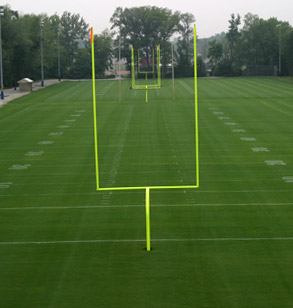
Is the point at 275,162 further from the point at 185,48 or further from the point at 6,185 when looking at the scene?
the point at 185,48

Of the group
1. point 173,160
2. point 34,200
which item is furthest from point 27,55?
point 34,200

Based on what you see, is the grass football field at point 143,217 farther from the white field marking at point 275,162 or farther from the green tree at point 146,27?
the green tree at point 146,27

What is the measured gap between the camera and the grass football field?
10562mm

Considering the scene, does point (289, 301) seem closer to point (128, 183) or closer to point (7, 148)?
point (128, 183)

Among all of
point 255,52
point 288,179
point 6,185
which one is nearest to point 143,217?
point 6,185

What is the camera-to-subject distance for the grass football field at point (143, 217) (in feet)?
34.7

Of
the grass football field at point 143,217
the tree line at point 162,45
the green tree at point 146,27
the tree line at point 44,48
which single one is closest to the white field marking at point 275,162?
the grass football field at point 143,217

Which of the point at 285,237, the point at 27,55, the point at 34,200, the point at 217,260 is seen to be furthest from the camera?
the point at 27,55

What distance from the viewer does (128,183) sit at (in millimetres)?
18328

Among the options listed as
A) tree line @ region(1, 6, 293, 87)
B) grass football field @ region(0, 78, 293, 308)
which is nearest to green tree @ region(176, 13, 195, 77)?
tree line @ region(1, 6, 293, 87)

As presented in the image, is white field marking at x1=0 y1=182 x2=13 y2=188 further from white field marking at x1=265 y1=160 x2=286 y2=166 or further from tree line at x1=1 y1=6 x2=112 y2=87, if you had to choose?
tree line at x1=1 y1=6 x2=112 y2=87

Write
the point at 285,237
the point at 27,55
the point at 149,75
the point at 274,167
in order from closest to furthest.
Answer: the point at 285,237 < the point at 274,167 < the point at 27,55 < the point at 149,75

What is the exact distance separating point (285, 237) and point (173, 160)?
Result: 29.6 ft

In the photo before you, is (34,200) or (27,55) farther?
(27,55)
